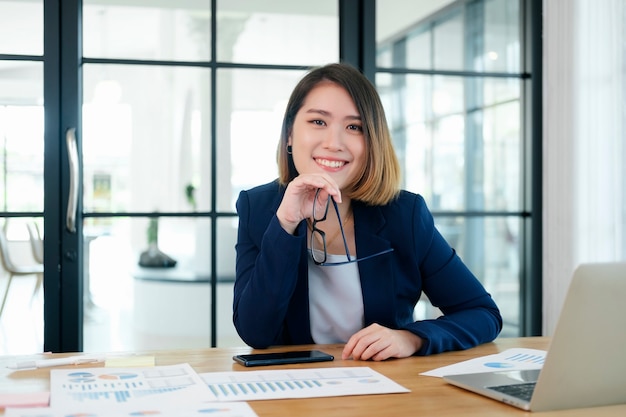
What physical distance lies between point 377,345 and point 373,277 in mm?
377

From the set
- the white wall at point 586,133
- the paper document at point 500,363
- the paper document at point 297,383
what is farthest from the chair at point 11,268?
the white wall at point 586,133

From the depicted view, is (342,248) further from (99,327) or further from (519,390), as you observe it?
(99,327)

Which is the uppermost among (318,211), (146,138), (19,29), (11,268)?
(19,29)

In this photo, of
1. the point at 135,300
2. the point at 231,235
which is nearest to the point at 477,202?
the point at 231,235

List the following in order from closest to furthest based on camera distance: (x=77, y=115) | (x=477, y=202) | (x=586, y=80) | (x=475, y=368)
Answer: (x=475, y=368) < (x=77, y=115) < (x=586, y=80) < (x=477, y=202)

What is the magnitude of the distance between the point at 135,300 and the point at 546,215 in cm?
185

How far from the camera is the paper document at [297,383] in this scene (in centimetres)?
127

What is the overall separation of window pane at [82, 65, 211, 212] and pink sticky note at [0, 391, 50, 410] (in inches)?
81.0

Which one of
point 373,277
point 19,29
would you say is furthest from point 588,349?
point 19,29

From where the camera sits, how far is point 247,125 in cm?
339

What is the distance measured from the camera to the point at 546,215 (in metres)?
3.58

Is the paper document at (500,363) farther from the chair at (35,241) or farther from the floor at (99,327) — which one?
the chair at (35,241)

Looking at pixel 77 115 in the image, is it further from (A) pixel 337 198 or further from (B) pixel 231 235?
(A) pixel 337 198

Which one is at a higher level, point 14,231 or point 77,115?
point 77,115
